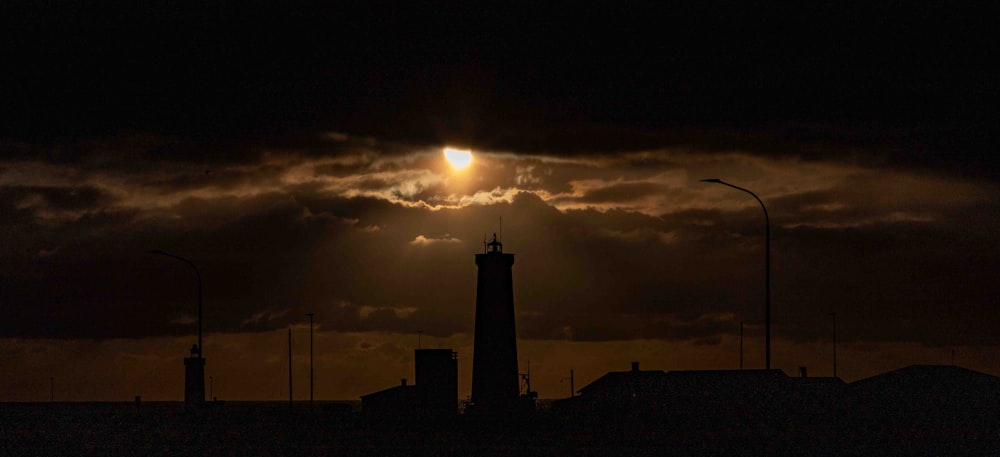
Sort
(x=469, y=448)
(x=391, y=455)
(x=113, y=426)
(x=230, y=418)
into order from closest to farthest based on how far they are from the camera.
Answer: (x=391, y=455)
(x=469, y=448)
(x=113, y=426)
(x=230, y=418)

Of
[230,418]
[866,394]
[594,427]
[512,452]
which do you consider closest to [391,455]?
[512,452]

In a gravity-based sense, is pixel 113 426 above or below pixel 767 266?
below

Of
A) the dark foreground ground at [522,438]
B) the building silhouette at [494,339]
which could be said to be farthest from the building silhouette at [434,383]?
the dark foreground ground at [522,438]

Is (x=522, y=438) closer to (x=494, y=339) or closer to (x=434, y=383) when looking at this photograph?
(x=494, y=339)

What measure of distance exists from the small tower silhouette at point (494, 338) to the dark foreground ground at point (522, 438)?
33.5ft

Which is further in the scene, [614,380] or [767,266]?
[614,380]

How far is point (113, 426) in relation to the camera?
9762 cm

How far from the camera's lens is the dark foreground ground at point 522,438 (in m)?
58.7

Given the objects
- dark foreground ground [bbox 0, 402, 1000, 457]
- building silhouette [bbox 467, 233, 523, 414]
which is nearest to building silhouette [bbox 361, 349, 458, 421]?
building silhouette [bbox 467, 233, 523, 414]

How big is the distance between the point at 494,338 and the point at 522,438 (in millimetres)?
34055

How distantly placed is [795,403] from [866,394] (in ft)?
44.6

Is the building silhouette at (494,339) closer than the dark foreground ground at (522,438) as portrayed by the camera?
No

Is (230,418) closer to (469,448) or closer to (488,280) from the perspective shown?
(488,280)

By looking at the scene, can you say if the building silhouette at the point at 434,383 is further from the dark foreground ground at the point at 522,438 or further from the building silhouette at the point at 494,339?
the dark foreground ground at the point at 522,438
